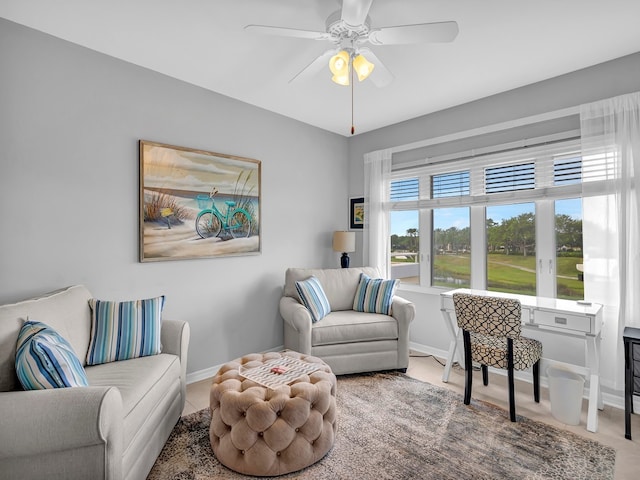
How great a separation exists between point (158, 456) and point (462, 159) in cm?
355

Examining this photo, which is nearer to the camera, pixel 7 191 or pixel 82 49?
pixel 7 191

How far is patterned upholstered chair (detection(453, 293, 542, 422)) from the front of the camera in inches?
92.1

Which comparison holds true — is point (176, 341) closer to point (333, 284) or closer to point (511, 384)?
point (333, 284)

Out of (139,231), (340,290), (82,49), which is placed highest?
(82,49)

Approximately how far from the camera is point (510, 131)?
315cm

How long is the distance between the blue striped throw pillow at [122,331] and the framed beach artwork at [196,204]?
582mm

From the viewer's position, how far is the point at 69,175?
2.34 metres

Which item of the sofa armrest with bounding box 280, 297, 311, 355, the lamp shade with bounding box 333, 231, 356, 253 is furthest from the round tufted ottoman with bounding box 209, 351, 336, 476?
the lamp shade with bounding box 333, 231, 356, 253

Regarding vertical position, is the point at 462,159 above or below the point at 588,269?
above

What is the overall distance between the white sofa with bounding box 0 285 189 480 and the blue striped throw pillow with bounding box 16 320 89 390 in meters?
0.06

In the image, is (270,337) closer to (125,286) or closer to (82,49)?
(125,286)

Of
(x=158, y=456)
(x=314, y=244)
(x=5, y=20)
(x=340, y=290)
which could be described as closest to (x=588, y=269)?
(x=340, y=290)

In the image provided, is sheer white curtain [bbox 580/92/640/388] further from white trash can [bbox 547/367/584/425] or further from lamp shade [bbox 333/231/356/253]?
lamp shade [bbox 333/231/356/253]

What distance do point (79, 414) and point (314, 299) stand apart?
211cm
